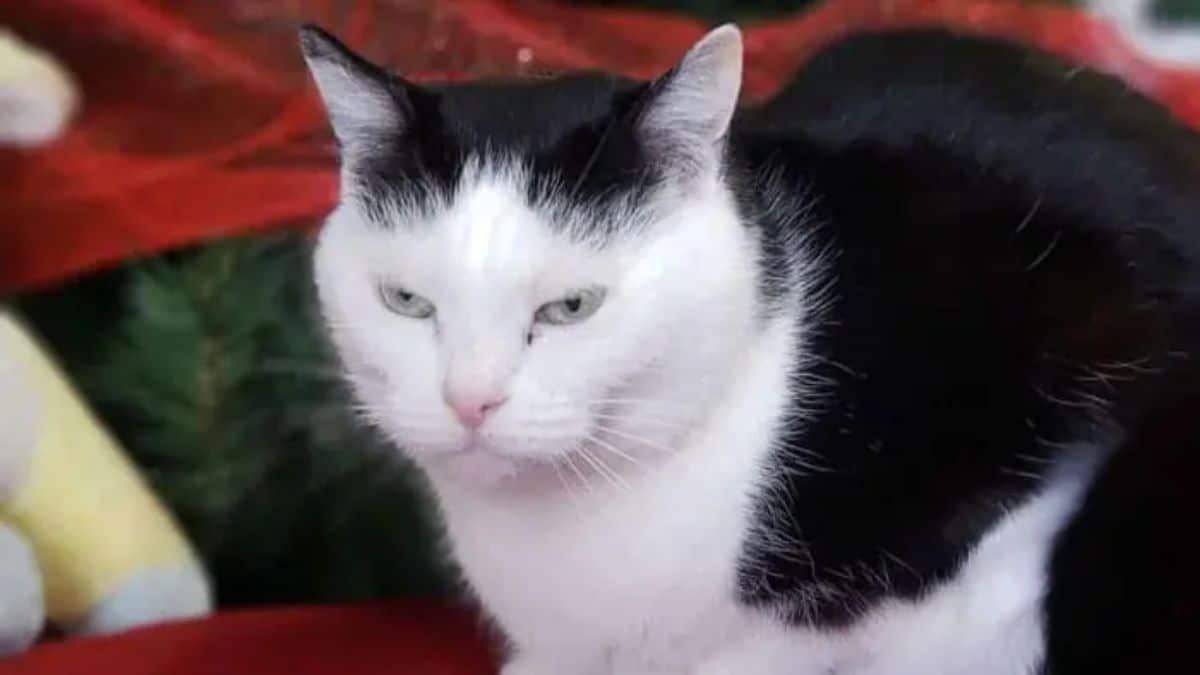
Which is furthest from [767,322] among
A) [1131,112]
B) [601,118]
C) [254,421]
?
[254,421]

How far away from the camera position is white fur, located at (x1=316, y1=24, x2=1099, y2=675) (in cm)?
65

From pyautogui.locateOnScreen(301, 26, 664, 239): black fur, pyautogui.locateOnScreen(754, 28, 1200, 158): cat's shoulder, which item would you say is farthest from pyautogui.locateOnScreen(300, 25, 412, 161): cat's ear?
pyautogui.locateOnScreen(754, 28, 1200, 158): cat's shoulder

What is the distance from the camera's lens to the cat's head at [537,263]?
0.64 metres

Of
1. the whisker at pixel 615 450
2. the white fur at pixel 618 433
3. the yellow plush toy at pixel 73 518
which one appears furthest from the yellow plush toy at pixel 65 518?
the whisker at pixel 615 450

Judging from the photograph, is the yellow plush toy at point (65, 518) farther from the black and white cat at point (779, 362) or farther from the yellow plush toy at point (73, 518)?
the black and white cat at point (779, 362)

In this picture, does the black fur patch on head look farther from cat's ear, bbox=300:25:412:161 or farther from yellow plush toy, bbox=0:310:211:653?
yellow plush toy, bbox=0:310:211:653

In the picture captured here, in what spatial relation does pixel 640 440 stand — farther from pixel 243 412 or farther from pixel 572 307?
pixel 243 412

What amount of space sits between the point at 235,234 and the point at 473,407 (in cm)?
49

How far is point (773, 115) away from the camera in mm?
893

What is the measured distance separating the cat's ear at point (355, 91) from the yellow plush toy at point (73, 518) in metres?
0.35

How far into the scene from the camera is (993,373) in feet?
2.42

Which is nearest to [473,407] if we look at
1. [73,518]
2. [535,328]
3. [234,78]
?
[535,328]

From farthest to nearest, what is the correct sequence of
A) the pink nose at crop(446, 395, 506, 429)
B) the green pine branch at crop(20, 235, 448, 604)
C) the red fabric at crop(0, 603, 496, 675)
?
1. the green pine branch at crop(20, 235, 448, 604)
2. the red fabric at crop(0, 603, 496, 675)
3. the pink nose at crop(446, 395, 506, 429)

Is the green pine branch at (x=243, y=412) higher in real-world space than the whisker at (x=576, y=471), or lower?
lower
